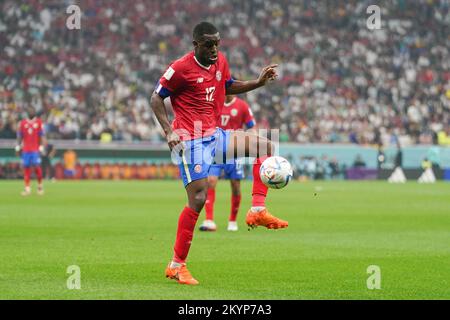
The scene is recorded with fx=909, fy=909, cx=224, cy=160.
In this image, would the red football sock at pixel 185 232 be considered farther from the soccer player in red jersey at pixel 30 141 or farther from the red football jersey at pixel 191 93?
the soccer player in red jersey at pixel 30 141

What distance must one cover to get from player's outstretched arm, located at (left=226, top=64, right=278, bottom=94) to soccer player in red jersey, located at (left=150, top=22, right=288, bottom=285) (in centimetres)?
3

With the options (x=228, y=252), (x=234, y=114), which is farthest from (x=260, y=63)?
(x=228, y=252)

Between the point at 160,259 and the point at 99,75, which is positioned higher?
the point at 99,75

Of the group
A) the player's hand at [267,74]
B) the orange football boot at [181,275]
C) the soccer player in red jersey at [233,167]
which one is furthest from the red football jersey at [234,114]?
the orange football boot at [181,275]

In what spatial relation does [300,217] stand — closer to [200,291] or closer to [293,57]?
[200,291]

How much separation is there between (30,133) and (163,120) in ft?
65.1

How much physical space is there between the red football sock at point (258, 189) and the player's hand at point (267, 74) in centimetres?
90

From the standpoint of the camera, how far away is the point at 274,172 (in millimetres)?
9688

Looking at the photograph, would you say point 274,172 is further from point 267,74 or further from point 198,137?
point 267,74

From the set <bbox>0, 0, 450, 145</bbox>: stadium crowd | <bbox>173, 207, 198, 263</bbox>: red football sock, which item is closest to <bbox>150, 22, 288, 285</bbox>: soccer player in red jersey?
<bbox>173, 207, 198, 263</bbox>: red football sock
